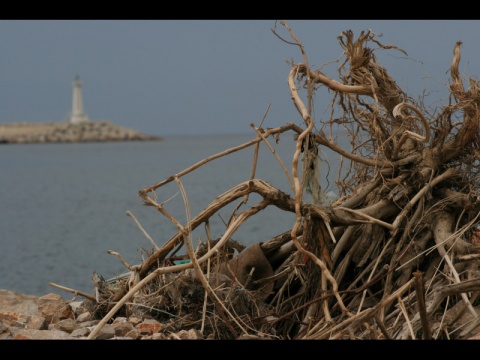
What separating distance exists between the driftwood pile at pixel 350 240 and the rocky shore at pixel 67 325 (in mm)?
132

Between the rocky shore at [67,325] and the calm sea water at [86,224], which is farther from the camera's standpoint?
the calm sea water at [86,224]

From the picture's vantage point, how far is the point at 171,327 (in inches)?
242

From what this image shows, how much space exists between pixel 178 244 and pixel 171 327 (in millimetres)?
740

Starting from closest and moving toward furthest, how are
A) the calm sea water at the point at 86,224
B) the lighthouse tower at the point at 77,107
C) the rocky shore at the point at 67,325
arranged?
the rocky shore at the point at 67,325, the calm sea water at the point at 86,224, the lighthouse tower at the point at 77,107

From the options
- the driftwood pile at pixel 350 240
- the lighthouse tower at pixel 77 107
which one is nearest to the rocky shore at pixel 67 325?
the driftwood pile at pixel 350 240

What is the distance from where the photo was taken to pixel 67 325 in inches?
244

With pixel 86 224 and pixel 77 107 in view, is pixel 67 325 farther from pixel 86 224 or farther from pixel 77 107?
pixel 77 107

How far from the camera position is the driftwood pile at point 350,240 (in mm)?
5984

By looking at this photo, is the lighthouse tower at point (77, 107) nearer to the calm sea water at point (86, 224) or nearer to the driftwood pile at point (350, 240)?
the calm sea water at point (86, 224)

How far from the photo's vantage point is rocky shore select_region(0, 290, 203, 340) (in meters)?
5.81

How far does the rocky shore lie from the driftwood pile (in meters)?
0.13

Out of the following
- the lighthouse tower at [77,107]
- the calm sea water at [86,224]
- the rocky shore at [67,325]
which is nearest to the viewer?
the rocky shore at [67,325]

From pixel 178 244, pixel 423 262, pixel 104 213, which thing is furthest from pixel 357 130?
pixel 104 213
